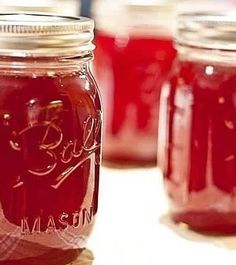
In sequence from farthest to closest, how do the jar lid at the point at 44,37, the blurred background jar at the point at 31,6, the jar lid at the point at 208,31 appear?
the blurred background jar at the point at 31,6, the jar lid at the point at 208,31, the jar lid at the point at 44,37

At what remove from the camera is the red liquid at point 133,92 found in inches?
43.9

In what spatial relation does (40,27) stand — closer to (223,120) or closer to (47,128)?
(47,128)

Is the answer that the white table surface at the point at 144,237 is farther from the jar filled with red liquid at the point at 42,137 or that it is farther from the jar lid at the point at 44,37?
the jar lid at the point at 44,37

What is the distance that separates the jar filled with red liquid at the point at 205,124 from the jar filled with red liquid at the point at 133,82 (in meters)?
0.24

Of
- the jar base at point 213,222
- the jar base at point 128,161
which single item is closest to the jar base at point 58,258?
the jar base at point 213,222

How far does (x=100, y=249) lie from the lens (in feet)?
2.63

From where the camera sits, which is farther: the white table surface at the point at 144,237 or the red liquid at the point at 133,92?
the red liquid at the point at 133,92

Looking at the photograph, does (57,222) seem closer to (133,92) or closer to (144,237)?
(144,237)

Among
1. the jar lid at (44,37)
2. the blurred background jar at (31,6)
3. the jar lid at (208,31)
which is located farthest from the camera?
the blurred background jar at (31,6)

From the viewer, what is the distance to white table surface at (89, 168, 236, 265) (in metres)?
0.78

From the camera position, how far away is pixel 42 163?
2.33ft

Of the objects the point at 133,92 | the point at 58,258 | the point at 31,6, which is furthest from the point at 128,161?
the point at 58,258

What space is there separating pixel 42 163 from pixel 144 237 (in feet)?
0.56

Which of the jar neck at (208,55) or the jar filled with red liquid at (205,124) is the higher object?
the jar neck at (208,55)
